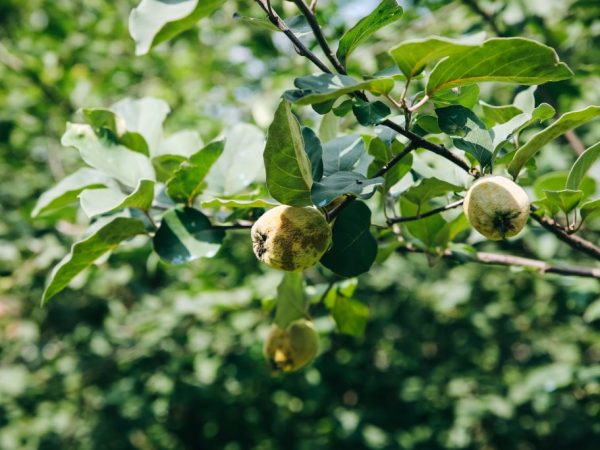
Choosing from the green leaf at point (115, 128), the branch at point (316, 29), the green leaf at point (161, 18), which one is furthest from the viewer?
the green leaf at point (115, 128)

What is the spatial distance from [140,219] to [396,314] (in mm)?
2181

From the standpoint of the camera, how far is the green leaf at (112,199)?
0.78 metres

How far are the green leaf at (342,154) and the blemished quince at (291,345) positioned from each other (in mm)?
350

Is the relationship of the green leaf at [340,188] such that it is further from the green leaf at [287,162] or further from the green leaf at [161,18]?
the green leaf at [161,18]

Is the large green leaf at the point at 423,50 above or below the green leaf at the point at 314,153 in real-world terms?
above

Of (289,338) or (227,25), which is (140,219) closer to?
(289,338)

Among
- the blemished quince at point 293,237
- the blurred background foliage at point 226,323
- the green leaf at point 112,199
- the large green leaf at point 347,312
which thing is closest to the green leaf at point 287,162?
the blemished quince at point 293,237

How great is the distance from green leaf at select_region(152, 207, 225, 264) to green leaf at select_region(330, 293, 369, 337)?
0.33 m

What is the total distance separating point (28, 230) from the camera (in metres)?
2.25

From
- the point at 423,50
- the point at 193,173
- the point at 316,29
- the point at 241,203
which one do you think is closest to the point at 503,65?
the point at 423,50

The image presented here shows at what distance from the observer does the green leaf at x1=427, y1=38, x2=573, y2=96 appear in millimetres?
555

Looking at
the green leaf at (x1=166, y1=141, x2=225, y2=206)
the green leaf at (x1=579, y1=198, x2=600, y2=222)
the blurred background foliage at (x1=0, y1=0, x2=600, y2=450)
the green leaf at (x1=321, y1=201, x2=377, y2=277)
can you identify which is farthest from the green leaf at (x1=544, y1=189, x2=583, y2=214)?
the blurred background foliage at (x1=0, y1=0, x2=600, y2=450)

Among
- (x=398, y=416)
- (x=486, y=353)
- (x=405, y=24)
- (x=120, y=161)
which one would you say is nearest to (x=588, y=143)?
(x=405, y=24)

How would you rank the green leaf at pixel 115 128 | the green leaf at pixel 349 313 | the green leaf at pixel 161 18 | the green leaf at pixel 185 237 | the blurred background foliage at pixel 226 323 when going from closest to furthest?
the green leaf at pixel 161 18 < the green leaf at pixel 185 237 < the green leaf at pixel 115 128 < the green leaf at pixel 349 313 < the blurred background foliage at pixel 226 323
